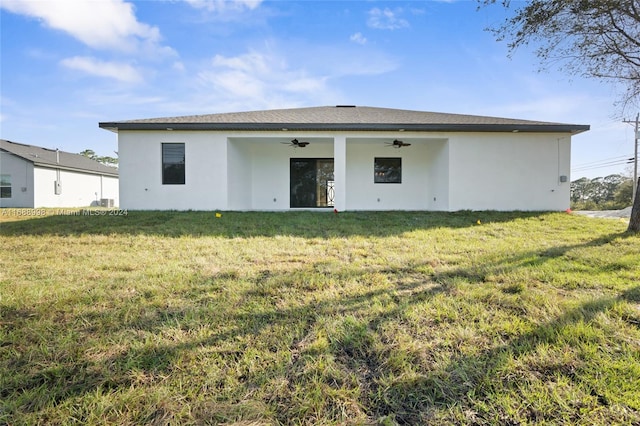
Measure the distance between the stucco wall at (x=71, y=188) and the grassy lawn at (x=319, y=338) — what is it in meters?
17.8

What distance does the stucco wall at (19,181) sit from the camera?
16266 millimetres

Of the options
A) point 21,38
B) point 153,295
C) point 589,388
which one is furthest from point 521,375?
point 21,38

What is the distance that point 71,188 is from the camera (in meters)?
19.1

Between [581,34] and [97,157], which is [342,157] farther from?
[97,157]

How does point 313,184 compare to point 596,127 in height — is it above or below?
below

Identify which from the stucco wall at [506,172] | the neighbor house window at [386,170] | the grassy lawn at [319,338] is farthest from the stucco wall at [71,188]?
the stucco wall at [506,172]

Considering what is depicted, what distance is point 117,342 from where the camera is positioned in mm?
1862

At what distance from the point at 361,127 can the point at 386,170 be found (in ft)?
9.16

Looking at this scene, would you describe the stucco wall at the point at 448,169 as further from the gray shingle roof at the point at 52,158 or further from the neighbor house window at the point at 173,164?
the gray shingle roof at the point at 52,158

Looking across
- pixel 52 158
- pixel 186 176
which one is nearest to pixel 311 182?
pixel 186 176

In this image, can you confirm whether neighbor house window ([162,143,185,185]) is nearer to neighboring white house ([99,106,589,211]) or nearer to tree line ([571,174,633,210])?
neighboring white house ([99,106,589,211])

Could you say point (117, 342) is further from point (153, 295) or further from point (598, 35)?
point (598, 35)

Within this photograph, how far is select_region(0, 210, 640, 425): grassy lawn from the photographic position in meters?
1.38

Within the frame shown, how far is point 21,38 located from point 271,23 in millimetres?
6952
